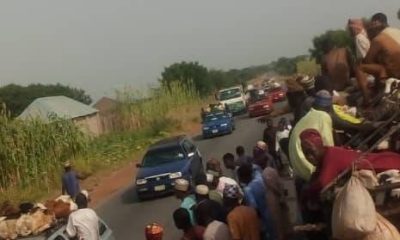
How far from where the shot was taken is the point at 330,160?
22.6 ft

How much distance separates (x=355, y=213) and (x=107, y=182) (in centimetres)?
2772

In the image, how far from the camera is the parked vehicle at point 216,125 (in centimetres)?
4459

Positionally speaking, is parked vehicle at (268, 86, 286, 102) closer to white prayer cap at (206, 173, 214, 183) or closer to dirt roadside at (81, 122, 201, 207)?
dirt roadside at (81, 122, 201, 207)

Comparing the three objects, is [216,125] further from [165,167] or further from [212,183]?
[212,183]

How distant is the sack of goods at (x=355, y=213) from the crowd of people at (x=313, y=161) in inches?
28.2

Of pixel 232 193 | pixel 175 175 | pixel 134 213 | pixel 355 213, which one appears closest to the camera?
pixel 355 213

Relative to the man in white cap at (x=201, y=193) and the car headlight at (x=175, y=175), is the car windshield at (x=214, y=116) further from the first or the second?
the man in white cap at (x=201, y=193)

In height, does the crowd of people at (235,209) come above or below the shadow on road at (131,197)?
above

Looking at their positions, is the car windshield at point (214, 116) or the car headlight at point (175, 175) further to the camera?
the car windshield at point (214, 116)

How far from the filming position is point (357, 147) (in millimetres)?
8172

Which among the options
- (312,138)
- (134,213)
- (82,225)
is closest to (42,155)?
(134,213)

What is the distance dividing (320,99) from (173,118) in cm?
5047

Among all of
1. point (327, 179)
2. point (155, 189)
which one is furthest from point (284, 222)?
point (155, 189)

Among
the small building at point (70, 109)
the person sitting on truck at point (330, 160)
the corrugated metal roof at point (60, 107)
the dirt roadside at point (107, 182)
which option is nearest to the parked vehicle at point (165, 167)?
the dirt roadside at point (107, 182)
